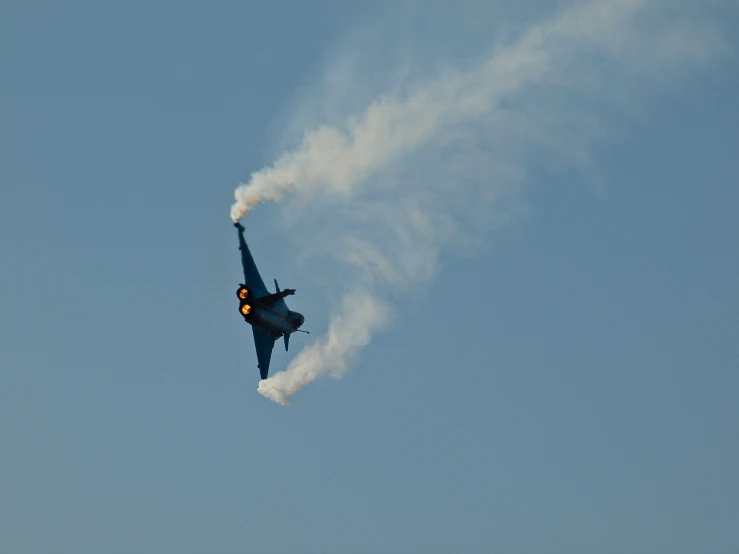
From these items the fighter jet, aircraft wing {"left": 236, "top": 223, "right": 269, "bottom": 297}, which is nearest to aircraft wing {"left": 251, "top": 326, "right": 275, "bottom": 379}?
the fighter jet

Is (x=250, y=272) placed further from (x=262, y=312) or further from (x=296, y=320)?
(x=296, y=320)

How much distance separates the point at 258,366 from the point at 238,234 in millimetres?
9900

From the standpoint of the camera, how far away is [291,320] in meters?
159

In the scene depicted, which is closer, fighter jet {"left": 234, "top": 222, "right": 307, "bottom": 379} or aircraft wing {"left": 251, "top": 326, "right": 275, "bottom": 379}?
fighter jet {"left": 234, "top": 222, "right": 307, "bottom": 379}

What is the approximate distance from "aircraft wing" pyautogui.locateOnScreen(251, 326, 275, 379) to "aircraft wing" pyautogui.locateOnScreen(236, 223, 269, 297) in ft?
11.4

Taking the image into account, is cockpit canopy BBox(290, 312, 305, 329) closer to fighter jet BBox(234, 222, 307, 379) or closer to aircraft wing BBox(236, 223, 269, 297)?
fighter jet BBox(234, 222, 307, 379)

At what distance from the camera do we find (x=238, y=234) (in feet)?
515

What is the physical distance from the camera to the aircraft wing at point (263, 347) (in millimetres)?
158625

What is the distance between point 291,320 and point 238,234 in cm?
741

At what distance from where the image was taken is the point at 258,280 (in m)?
156

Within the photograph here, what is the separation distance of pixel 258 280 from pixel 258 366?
22.8 ft

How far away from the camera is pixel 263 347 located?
15925cm

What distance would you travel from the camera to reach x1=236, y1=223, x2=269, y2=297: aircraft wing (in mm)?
155500

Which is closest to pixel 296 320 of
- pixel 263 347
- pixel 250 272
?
pixel 263 347
